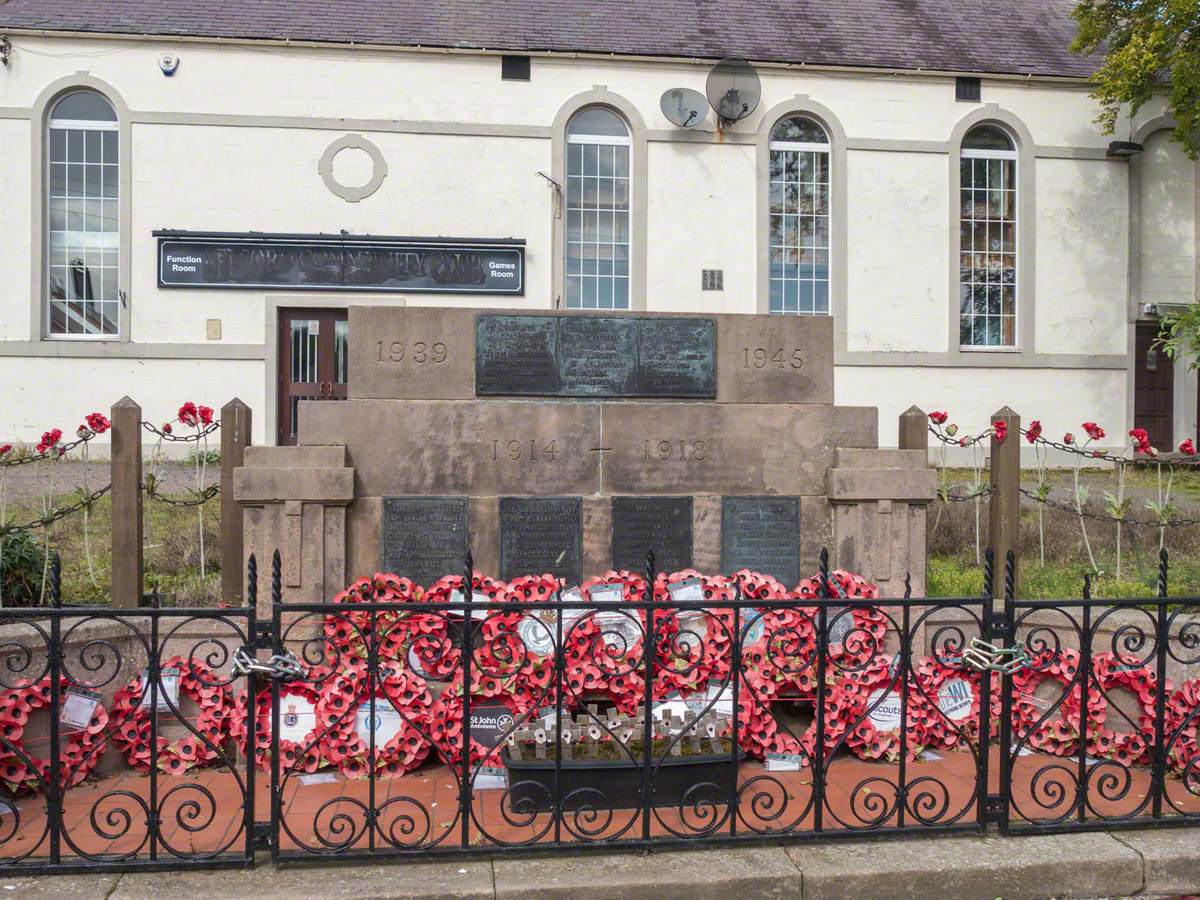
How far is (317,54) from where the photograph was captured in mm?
15758

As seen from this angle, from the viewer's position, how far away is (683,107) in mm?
16438

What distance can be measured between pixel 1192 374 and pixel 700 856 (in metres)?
17.8

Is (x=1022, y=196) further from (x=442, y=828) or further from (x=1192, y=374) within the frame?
(x=442, y=828)

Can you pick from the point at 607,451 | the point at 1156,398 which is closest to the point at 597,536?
the point at 607,451

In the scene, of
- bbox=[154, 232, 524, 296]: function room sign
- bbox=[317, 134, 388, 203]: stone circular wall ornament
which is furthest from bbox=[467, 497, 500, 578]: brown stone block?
bbox=[317, 134, 388, 203]: stone circular wall ornament

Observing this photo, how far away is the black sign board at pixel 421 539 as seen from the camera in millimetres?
5906

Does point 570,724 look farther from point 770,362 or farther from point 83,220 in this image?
point 83,220

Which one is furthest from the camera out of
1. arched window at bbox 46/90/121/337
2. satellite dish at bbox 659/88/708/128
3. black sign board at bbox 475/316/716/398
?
satellite dish at bbox 659/88/708/128

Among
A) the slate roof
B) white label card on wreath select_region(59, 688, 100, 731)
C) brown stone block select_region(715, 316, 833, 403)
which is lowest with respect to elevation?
white label card on wreath select_region(59, 688, 100, 731)

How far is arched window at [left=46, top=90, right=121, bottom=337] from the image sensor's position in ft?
51.0

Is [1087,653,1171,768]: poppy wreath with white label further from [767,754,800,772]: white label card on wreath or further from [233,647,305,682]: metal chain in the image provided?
[233,647,305,682]: metal chain

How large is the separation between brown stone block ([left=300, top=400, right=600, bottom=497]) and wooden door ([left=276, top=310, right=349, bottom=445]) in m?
10.2

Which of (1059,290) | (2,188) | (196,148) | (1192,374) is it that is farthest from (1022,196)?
(2,188)

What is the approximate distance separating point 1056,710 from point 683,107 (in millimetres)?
13408
